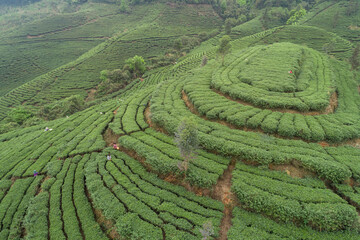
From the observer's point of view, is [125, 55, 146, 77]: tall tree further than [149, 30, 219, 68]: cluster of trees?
No

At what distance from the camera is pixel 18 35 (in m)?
88.5

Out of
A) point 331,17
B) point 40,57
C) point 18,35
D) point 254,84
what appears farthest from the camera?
point 18,35

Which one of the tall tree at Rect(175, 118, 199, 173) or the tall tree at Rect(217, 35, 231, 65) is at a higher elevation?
the tall tree at Rect(217, 35, 231, 65)

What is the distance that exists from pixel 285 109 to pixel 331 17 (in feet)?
264

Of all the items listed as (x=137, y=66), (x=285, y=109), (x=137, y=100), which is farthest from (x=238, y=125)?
(x=137, y=66)

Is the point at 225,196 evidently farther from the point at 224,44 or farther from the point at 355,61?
the point at 355,61

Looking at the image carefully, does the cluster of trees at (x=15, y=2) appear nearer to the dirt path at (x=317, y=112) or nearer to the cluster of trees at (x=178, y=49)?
the cluster of trees at (x=178, y=49)

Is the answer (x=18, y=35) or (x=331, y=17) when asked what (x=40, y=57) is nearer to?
(x=18, y=35)

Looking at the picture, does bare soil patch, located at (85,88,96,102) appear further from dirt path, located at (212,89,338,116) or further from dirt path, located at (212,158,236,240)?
dirt path, located at (212,158,236,240)

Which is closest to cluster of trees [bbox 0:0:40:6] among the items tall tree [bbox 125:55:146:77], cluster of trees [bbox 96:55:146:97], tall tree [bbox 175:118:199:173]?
cluster of trees [bbox 96:55:146:97]

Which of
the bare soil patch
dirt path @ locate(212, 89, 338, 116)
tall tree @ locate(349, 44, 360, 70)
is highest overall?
tall tree @ locate(349, 44, 360, 70)

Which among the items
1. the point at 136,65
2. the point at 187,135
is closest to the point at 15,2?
the point at 136,65

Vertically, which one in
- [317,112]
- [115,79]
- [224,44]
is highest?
[224,44]

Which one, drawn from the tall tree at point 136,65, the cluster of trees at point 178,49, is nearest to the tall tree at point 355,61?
the cluster of trees at point 178,49
